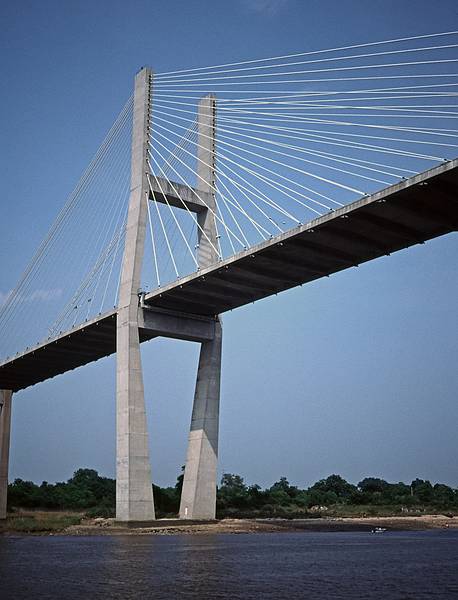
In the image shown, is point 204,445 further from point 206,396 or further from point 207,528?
point 207,528

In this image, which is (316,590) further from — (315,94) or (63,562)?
(315,94)

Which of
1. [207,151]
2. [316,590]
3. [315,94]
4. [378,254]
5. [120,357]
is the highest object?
[207,151]

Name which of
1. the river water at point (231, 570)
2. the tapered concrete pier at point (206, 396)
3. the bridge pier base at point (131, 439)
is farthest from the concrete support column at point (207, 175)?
the river water at point (231, 570)

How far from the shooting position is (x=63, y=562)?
20156 millimetres

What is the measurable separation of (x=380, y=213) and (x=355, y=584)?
1601cm

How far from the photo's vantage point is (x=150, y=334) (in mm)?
41312

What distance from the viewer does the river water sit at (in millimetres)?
13758

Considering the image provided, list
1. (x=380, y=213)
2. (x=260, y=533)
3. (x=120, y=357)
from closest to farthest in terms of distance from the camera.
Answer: (x=380, y=213)
(x=260, y=533)
(x=120, y=357)

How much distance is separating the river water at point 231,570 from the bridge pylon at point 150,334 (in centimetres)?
939

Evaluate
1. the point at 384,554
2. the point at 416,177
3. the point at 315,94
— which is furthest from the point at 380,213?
the point at 384,554

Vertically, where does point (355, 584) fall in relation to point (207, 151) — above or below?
below

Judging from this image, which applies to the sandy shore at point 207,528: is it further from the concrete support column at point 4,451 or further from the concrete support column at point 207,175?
the concrete support column at point 4,451

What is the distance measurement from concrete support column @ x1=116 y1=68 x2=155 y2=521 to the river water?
9.04 metres

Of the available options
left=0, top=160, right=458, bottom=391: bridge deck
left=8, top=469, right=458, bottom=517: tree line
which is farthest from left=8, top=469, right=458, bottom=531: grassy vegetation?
left=0, top=160, right=458, bottom=391: bridge deck
